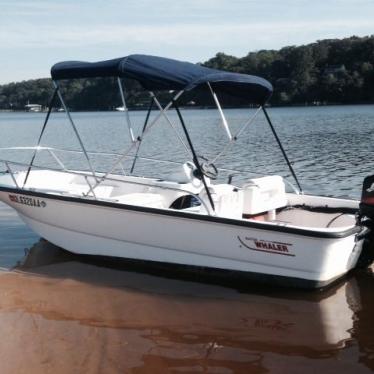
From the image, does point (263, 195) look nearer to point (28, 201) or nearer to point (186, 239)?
point (186, 239)

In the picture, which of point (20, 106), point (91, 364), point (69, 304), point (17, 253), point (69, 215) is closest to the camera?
point (91, 364)

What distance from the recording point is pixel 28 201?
27.8ft

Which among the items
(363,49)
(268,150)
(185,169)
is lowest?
(268,150)

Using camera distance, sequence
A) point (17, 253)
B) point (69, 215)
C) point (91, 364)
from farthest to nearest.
Answer: point (17, 253) → point (69, 215) → point (91, 364)

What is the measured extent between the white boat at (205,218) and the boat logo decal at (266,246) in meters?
0.01

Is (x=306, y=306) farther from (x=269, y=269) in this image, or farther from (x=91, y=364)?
(x=91, y=364)

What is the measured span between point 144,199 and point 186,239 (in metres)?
1.14

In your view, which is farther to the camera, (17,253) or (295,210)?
(17,253)

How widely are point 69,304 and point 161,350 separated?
5.45ft

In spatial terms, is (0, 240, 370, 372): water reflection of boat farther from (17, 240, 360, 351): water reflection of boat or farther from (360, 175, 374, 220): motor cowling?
(360, 175, 374, 220): motor cowling

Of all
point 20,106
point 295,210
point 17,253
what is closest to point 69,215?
point 17,253

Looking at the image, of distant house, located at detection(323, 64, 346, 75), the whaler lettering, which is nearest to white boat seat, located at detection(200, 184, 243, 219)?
the whaler lettering

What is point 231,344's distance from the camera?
5.58 meters

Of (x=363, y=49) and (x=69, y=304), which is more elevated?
(x=363, y=49)
